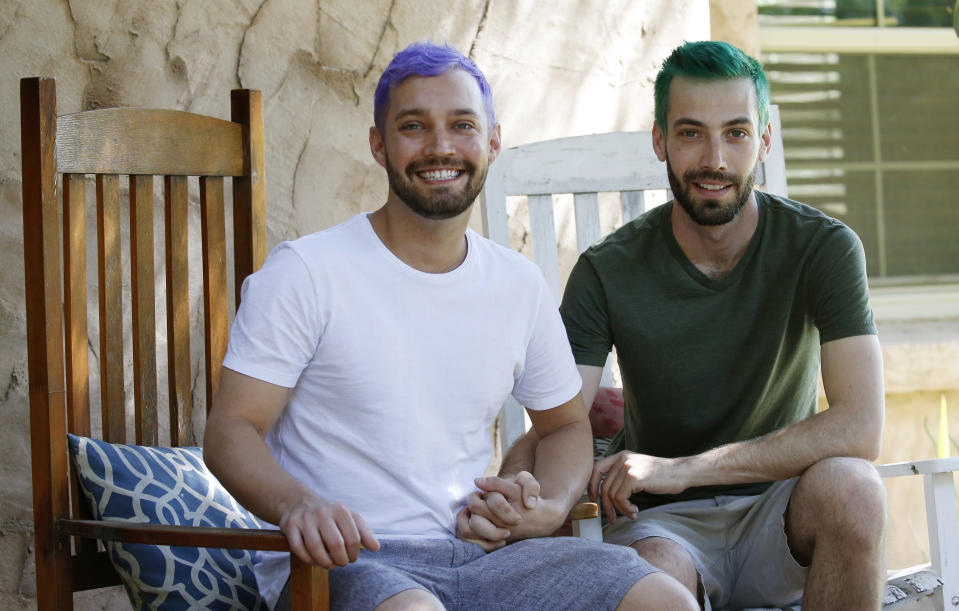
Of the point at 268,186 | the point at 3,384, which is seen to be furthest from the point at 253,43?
the point at 3,384

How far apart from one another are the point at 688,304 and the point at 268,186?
1.06 meters

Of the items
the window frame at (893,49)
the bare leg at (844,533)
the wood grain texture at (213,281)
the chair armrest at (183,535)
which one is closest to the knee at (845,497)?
the bare leg at (844,533)

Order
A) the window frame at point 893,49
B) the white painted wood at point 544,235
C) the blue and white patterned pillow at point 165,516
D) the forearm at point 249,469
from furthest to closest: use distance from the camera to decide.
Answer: the window frame at point 893,49, the white painted wood at point 544,235, the blue and white patterned pillow at point 165,516, the forearm at point 249,469

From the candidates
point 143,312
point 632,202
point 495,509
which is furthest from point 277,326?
point 632,202

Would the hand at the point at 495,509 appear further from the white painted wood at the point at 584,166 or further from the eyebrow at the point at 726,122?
the white painted wood at the point at 584,166

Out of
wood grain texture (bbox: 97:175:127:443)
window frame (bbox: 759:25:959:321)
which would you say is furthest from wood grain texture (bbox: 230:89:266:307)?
window frame (bbox: 759:25:959:321)

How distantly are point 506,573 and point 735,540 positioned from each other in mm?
597

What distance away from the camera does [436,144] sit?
184cm

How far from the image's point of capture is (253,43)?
2650mm

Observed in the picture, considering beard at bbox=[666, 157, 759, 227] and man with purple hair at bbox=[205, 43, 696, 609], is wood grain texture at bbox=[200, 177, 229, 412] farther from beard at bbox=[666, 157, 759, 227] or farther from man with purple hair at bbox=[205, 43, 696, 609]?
beard at bbox=[666, 157, 759, 227]

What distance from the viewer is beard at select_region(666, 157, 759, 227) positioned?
2154mm

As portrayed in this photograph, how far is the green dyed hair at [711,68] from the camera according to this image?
7.12ft

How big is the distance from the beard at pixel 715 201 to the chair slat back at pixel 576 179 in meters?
0.49

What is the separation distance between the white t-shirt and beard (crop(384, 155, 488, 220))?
0.27 feet
